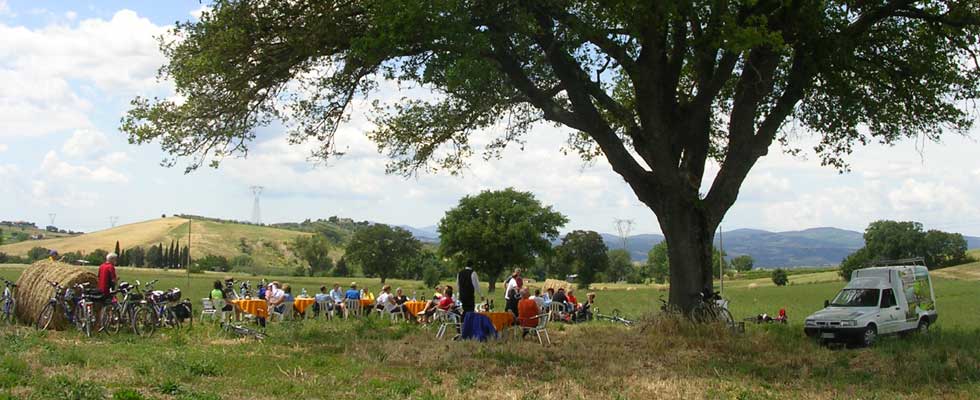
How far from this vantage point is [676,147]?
16891 millimetres

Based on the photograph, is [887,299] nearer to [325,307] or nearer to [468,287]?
[468,287]

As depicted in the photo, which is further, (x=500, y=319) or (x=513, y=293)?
(x=513, y=293)

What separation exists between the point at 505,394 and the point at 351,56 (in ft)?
25.2

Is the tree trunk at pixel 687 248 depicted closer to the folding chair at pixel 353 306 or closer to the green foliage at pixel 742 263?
the folding chair at pixel 353 306

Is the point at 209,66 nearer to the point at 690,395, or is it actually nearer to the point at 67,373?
the point at 67,373

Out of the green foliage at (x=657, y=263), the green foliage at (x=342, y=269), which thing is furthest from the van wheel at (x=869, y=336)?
the green foliage at (x=657, y=263)

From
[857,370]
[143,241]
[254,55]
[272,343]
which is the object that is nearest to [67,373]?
[272,343]

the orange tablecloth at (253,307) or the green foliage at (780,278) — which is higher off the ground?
the orange tablecloth at (253,307)

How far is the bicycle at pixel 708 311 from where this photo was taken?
15.3 metres

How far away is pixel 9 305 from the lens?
1739 centimetres

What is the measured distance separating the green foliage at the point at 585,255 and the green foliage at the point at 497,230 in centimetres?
3182

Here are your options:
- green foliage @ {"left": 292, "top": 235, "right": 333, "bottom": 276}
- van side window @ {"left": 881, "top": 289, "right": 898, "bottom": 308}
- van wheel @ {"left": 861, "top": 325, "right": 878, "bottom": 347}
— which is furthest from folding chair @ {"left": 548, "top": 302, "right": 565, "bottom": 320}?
green foliage @ {"left": 292, "top": 235, "right": 333, "bottom": 276}

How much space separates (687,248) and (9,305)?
14733 mm

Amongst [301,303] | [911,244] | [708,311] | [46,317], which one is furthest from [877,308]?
[911,244]
